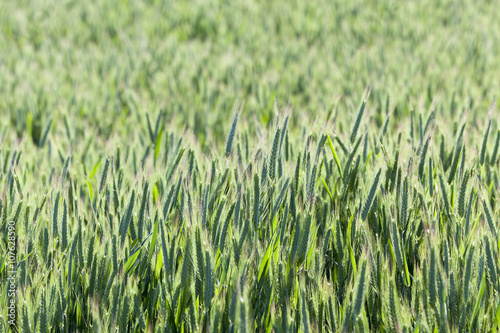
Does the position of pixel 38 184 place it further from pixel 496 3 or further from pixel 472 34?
pixel 496 3

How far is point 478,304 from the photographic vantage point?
2.65 feet

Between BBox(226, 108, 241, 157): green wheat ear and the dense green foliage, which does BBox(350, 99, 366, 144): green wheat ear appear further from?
BBox(226, 108, 241, 157): green wheat ear

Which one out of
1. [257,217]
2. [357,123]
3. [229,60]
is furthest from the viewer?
[229,60]

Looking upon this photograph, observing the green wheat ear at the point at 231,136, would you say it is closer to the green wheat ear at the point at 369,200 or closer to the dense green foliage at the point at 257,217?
the dense green foliage at the point at 257,217

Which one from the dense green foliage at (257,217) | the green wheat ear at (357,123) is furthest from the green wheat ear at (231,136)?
the green wheat ear at (357,123)

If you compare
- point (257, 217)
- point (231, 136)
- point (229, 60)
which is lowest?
point (257, 217)

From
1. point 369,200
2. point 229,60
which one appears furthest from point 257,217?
point 229,60

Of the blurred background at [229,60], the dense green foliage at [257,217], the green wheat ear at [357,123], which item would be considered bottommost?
the dense green foliage at [257,217]

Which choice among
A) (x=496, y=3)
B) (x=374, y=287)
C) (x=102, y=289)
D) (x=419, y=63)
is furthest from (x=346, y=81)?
(x=496, y=3)

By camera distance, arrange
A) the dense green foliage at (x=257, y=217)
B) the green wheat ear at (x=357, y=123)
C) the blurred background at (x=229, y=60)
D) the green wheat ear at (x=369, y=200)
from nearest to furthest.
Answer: the dense green foliage at (x=257, y=217) < the green wheat ear at (x=369, y=200) < the green wheat ear at (x=357, y=123) < the blurred background at (x=229, y=60)

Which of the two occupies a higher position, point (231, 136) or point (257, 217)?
point (231, 136)

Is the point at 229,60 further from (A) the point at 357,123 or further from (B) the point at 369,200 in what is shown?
(B) the point at 369,200

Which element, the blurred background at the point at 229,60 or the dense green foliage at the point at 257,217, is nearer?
the dense green foliage at the point at 257,217

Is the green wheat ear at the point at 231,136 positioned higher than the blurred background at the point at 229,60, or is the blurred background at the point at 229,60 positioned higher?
the blurred background at the point at 229,60
